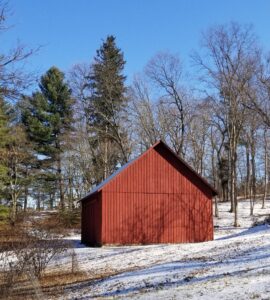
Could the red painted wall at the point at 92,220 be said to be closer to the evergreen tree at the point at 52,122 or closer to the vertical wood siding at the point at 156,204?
the vertical wood siding at the point at 156,204

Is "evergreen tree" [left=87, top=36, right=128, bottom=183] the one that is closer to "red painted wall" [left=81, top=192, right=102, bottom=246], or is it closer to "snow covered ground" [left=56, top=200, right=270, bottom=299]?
"red painted wall" [left=81, top=192, right=102, bottom=246]

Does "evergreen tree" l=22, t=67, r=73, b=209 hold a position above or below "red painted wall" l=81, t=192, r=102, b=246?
above

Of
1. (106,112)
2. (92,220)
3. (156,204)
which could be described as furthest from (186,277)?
(106,112)

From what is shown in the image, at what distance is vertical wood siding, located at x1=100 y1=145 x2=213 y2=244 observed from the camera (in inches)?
1008

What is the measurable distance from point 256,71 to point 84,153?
2031 centimetres

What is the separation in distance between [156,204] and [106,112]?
21.2m

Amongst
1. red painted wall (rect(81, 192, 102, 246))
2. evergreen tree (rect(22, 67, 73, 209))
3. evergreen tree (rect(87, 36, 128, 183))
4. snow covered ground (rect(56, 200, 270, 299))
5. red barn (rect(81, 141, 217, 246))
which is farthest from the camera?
evergreen tree (rect(22, 67, 73, 209))

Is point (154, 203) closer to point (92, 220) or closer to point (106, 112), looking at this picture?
point (92, 220)

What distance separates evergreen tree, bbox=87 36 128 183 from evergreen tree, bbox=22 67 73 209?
4.14 meters

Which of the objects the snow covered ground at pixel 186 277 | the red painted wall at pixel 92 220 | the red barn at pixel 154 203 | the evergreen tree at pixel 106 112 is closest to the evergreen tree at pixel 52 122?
the evergreen tree at pixel 106 112

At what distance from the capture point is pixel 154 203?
86.1ft

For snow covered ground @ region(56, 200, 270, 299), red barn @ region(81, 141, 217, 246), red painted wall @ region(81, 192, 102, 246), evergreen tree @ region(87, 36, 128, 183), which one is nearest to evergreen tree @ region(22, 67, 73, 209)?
evergreen tree @ region(87, 36, 128, 183)

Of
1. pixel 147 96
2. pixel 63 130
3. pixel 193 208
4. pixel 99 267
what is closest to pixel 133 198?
pixel 193 208

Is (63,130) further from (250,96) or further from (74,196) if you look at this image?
(250,96)
